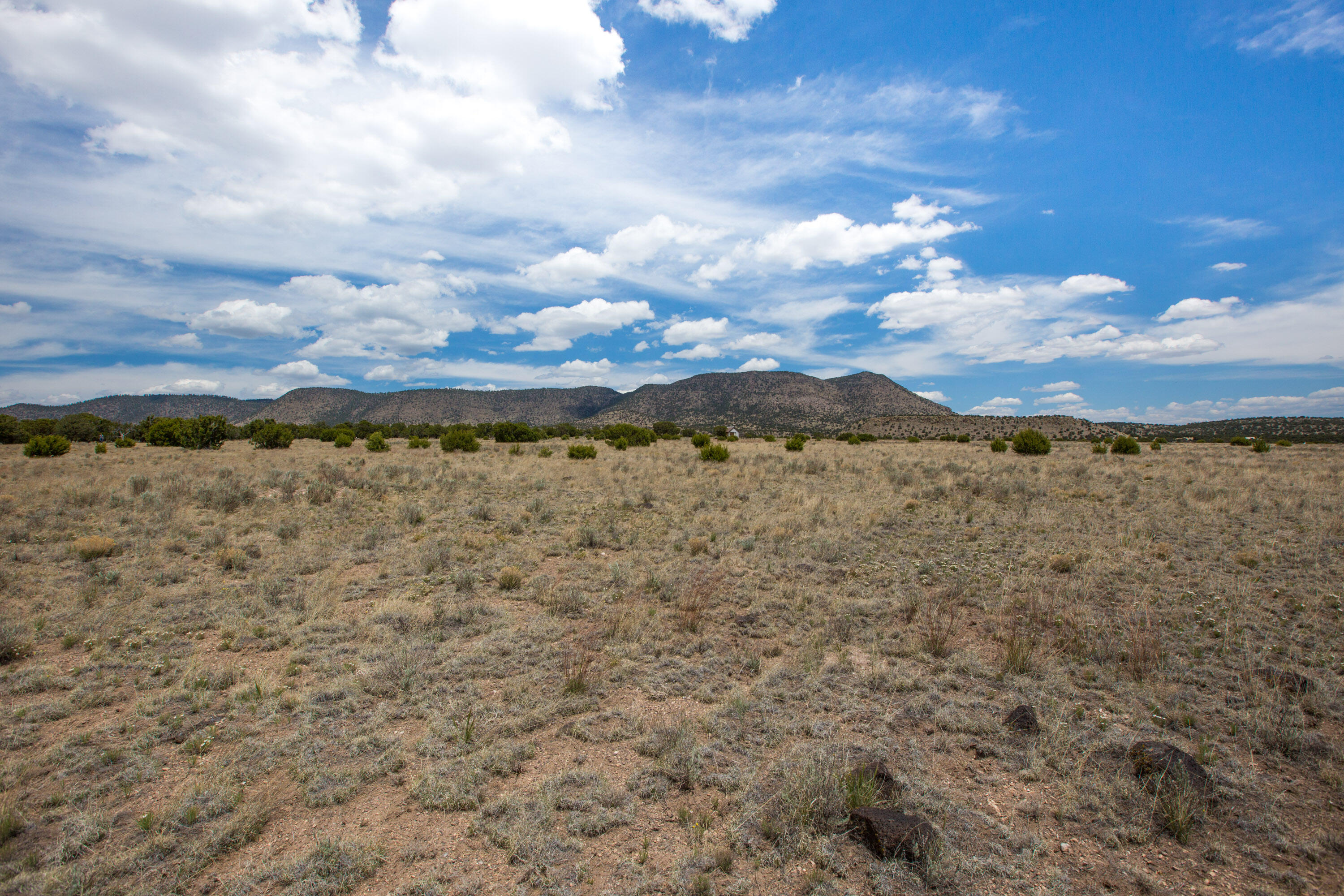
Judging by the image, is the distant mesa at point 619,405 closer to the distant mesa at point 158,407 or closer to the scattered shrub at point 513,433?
the distant mesa at point 158,407

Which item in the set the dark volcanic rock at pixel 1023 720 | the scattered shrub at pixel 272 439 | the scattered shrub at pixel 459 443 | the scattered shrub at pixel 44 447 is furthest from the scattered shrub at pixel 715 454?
the scattered shrub at pixel 44 447

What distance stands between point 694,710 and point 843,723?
149 cm

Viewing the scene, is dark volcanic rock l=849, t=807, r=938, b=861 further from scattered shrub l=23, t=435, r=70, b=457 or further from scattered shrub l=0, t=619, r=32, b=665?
scattered shrub l=23, t=435, r=70, b=457

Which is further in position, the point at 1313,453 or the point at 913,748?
the point at 1313,453

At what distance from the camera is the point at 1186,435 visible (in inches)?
2311

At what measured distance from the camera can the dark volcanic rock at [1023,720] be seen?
192 inches

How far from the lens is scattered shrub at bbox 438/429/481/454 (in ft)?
103

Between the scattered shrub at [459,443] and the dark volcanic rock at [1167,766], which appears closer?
the dark volcanic rock at [1167,766]

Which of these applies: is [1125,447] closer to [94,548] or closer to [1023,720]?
[1023,720]

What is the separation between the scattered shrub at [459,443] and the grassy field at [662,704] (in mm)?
19114

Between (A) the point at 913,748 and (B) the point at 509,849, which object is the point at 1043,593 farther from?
(B) the point at 509,849

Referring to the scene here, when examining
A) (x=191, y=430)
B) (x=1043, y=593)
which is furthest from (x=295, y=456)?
(x=1043, y=593)

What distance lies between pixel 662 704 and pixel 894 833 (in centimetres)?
262

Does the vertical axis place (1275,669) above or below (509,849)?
above
